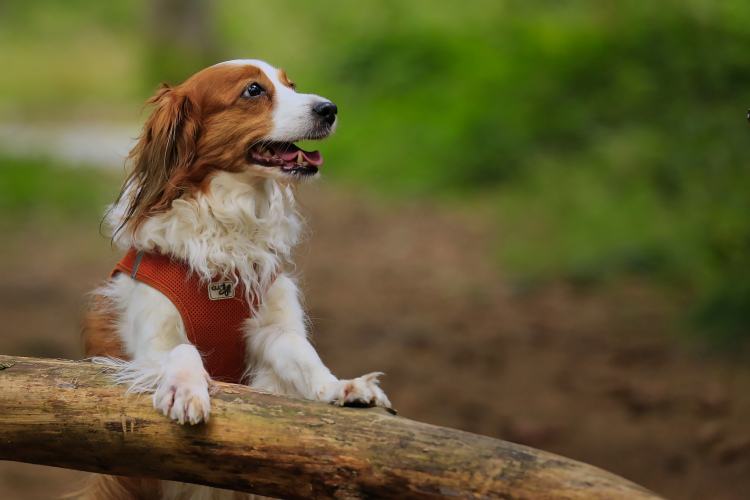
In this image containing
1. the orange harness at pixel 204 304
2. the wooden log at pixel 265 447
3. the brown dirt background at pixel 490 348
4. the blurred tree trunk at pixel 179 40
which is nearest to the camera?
the wooden log at pixel 265 447

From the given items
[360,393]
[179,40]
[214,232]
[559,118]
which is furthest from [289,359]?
[179,40]

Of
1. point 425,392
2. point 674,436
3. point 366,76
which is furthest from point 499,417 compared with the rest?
point 366,76

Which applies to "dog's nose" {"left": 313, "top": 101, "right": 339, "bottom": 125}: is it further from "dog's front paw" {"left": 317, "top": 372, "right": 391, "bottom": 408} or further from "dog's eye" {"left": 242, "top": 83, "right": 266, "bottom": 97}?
"dog's front paw" {"left": 317, "top": 372, "right": 391, "bottom": 408}

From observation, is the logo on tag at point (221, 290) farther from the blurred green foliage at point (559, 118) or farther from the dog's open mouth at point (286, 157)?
the blurred green foliage at point (559, 118)

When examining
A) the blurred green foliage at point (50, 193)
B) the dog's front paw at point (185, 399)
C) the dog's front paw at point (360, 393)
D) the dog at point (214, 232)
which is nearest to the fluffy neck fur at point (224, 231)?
the dog at point (214, 232)

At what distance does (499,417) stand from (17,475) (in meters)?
3.08

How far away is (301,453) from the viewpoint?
8.05 feet

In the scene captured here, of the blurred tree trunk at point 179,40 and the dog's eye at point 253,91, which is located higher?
the blurred tree trunk at point 179,40

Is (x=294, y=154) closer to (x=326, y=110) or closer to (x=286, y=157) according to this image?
(x=286, y=157)

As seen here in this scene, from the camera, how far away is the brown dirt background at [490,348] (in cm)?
489

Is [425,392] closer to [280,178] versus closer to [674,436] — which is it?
[674,436]

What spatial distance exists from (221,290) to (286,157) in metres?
0.59

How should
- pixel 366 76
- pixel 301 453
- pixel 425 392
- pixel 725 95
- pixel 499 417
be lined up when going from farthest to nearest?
1. pixel 366 76
2. pixel 725 95
3. pixel 425 392
4. pixel 499 417
5. pixel 301 453

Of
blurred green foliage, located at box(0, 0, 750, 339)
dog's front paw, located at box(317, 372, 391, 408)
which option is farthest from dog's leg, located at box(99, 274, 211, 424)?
blurred green foliage, located at box(0, 0, 750, 339)
